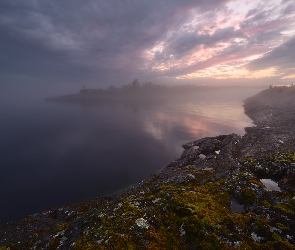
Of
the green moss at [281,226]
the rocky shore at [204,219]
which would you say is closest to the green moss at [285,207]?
the rocky shore at [204,219]

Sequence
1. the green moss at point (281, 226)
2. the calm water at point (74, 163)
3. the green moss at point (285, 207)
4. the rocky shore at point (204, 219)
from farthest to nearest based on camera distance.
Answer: the calm water at point (74, 163) → the green moss at point (285, 207) → the green moss at point (281, 226) → the rocky shore at point (204, 219)

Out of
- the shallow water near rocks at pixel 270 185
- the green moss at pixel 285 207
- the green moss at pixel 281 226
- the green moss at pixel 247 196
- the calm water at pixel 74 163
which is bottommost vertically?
the calm water at pixel 74 163

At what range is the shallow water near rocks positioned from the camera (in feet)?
84.1

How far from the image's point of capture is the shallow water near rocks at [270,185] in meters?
25.6

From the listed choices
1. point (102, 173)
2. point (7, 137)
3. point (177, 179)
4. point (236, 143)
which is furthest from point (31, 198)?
point (7, 137)

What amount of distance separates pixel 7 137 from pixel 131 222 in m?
145

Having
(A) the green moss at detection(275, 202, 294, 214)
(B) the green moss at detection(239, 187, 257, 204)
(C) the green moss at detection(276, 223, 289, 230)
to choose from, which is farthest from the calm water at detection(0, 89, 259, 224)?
(C) the green moss at detection(276, 223, 289, 230)

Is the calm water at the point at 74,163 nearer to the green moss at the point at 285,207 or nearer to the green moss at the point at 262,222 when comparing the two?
the green moss at the point at 262,222

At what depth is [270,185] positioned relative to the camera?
2700 centimetres

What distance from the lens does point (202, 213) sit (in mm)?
18891

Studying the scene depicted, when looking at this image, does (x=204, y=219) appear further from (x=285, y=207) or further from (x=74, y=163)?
(x=74, y=163)

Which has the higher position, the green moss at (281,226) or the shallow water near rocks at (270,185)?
the green moss at (281,226)

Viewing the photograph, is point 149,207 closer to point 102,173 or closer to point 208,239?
point 208,239

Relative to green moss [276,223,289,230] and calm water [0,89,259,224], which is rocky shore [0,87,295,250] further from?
calm water [0,89,259,224]
